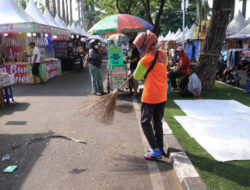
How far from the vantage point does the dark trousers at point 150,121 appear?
3342 mm

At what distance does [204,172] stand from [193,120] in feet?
7.10

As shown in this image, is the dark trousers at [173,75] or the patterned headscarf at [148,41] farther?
the dark trousers at [173,75]

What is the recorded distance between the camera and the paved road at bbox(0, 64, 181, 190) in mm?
3029

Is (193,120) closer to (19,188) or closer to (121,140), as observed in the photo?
(121,140)

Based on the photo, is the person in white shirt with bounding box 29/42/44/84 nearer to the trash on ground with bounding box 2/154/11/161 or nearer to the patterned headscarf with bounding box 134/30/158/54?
the trash on ground with bounding box 2/154/11/161

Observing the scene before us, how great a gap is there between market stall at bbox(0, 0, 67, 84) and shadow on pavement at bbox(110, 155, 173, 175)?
8340 mm

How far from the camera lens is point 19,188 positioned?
292 cm

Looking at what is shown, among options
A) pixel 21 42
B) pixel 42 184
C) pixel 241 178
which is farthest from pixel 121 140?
pixel 21 42

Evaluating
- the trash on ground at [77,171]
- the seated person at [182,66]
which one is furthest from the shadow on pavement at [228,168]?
the seated person at [182,66]

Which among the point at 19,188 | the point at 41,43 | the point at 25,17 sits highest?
the point at 25,17

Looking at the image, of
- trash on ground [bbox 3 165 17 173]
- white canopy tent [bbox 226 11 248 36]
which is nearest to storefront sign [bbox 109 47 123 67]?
trash on ground [bbox 3 165 17 173]

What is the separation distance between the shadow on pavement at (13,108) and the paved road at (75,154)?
0.09ft

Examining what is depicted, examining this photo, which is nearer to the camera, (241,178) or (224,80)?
(241,178)

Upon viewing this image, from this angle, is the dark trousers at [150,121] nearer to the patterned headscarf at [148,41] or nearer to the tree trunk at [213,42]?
the patterned headscarf at [148,41]
